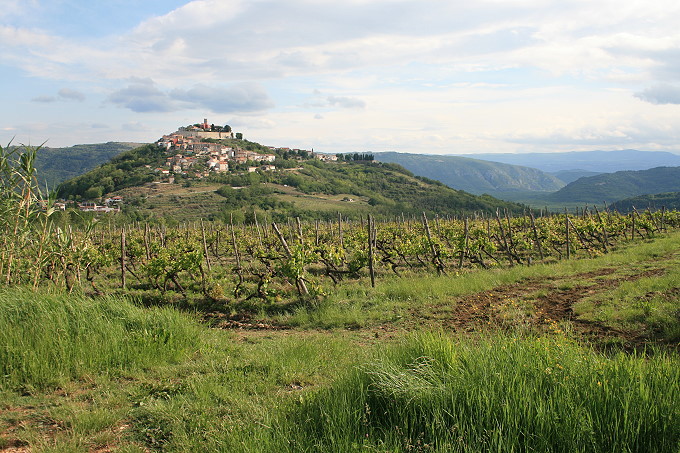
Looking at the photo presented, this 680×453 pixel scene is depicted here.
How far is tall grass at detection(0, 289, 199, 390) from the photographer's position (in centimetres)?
430

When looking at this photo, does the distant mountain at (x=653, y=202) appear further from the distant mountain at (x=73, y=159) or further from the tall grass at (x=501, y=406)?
the distant mountain at (x=73, y=159)

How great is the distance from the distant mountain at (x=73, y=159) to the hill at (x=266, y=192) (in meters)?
33.8

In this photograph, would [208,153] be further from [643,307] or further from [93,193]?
[643,307]

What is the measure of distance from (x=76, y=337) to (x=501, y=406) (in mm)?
4546

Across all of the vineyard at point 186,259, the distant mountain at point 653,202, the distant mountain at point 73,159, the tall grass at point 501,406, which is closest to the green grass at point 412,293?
the vineyard at point 186,259

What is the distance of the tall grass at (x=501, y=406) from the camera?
2.49 m

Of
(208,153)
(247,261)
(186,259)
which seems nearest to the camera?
(186,259)

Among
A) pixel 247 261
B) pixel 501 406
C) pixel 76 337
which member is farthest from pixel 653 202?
pixel 76 337

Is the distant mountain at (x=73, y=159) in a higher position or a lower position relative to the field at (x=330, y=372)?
higher

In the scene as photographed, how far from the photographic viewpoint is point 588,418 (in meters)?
2.52

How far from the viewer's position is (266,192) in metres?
79.4

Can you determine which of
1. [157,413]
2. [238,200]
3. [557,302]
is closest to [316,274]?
[557,302]

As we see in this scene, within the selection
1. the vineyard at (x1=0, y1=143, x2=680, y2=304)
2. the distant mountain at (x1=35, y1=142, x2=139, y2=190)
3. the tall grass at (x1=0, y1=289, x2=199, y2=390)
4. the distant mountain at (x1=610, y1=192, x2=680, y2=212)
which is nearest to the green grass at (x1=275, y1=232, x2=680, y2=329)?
the vineyard at (x1=0, y1=143, x2=680, y2=304)

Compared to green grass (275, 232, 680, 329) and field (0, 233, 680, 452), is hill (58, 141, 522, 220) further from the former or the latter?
field (0, 233, 680, 452)
